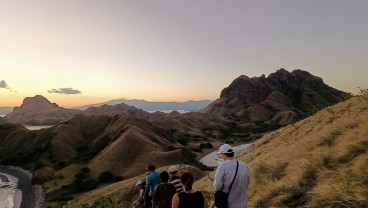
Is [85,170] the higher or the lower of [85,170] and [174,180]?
the lower

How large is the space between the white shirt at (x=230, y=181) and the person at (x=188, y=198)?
0.61m

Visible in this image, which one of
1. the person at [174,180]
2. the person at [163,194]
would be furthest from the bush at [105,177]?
the person at [163,194]

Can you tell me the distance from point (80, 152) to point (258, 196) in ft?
289

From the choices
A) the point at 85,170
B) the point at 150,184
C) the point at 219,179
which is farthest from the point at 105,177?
the point at 219,179

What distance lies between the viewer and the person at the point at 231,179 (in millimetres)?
7408

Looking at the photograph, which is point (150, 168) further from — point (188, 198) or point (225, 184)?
point (188, 198)

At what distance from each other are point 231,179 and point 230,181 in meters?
0.05

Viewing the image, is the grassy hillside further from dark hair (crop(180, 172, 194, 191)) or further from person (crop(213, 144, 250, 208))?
dark hair (crop(180, 172, 194, 191))

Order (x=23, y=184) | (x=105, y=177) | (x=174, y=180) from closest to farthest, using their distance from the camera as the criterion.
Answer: (x=174, y=180) < (x=105, y=177) < (x=23, y=184)

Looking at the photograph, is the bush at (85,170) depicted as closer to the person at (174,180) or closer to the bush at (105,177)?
the bush at (105,177)

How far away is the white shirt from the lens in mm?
7406

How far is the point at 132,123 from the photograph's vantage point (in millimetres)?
98812

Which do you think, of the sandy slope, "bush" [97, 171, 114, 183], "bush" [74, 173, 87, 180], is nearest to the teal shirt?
the sandy slope

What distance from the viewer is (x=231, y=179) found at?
7402 millimetres
